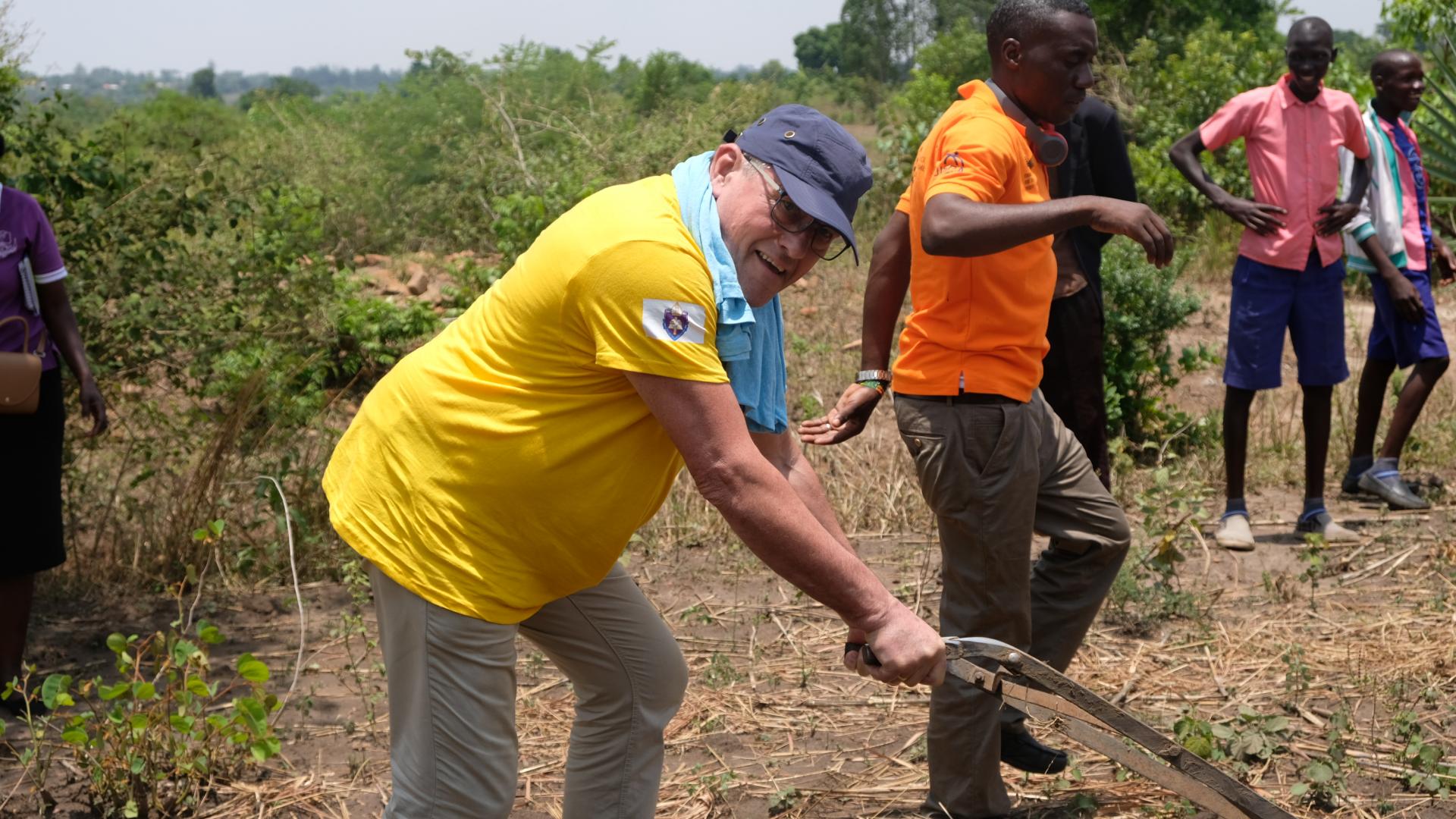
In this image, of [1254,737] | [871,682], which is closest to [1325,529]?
A: [1254,737]

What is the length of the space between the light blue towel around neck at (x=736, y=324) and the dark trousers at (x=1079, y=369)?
246cm

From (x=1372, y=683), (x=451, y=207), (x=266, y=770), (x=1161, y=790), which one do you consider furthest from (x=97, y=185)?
(x=451, y=207)

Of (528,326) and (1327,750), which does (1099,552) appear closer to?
(1327,750)

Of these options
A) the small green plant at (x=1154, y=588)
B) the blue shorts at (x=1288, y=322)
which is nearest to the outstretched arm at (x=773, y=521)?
the small green plant at (x=1154, y=588)

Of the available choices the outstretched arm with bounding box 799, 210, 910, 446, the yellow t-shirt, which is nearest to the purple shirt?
the yellow t-shirt

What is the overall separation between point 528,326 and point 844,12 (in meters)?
37.7

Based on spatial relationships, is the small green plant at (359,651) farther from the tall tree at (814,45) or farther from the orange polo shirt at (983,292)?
the tall tree at (814,45)

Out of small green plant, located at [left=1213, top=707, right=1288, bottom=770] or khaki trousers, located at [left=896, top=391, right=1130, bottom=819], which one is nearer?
khaki trousers, located at [left=896, top=391, right=1130, bottom=819]

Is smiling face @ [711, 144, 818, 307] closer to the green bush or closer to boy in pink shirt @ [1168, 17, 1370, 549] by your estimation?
boy in pink shirt @ [1168, 17, 1370, 549]

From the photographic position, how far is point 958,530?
10.2 ft

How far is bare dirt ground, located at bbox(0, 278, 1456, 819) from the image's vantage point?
3520 millimetres

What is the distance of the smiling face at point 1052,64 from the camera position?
302cm

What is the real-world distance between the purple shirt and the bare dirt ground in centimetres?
110

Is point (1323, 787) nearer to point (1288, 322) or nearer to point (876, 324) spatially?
point (876, 324)
